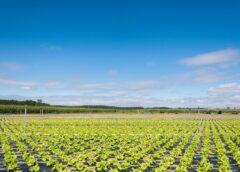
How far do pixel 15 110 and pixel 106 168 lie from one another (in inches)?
3008

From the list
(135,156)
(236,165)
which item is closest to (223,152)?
(236,165)

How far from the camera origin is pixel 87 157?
497 inches

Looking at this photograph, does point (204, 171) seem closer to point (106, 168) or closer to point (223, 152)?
point (106, 168)

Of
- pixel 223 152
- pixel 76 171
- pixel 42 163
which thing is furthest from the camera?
pixel 223 152

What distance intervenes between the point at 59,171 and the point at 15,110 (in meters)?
76.6

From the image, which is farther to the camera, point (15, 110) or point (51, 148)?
point (15, 110)

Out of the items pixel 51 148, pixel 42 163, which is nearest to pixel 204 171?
pixel 42 163

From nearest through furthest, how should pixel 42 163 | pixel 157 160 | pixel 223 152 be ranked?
pixel 42 163, pixel 157 160, pixel 223 152

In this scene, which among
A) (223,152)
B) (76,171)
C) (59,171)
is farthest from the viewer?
(223,152)

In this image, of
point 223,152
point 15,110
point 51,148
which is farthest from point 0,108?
point 223,152

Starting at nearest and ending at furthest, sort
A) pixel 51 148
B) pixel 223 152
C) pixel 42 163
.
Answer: pixel 42 163 < pixel 223 152 < pixel 51 148

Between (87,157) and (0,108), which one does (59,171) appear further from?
(0,108)

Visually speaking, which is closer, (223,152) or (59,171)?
(59,171)

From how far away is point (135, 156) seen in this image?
12266mm
